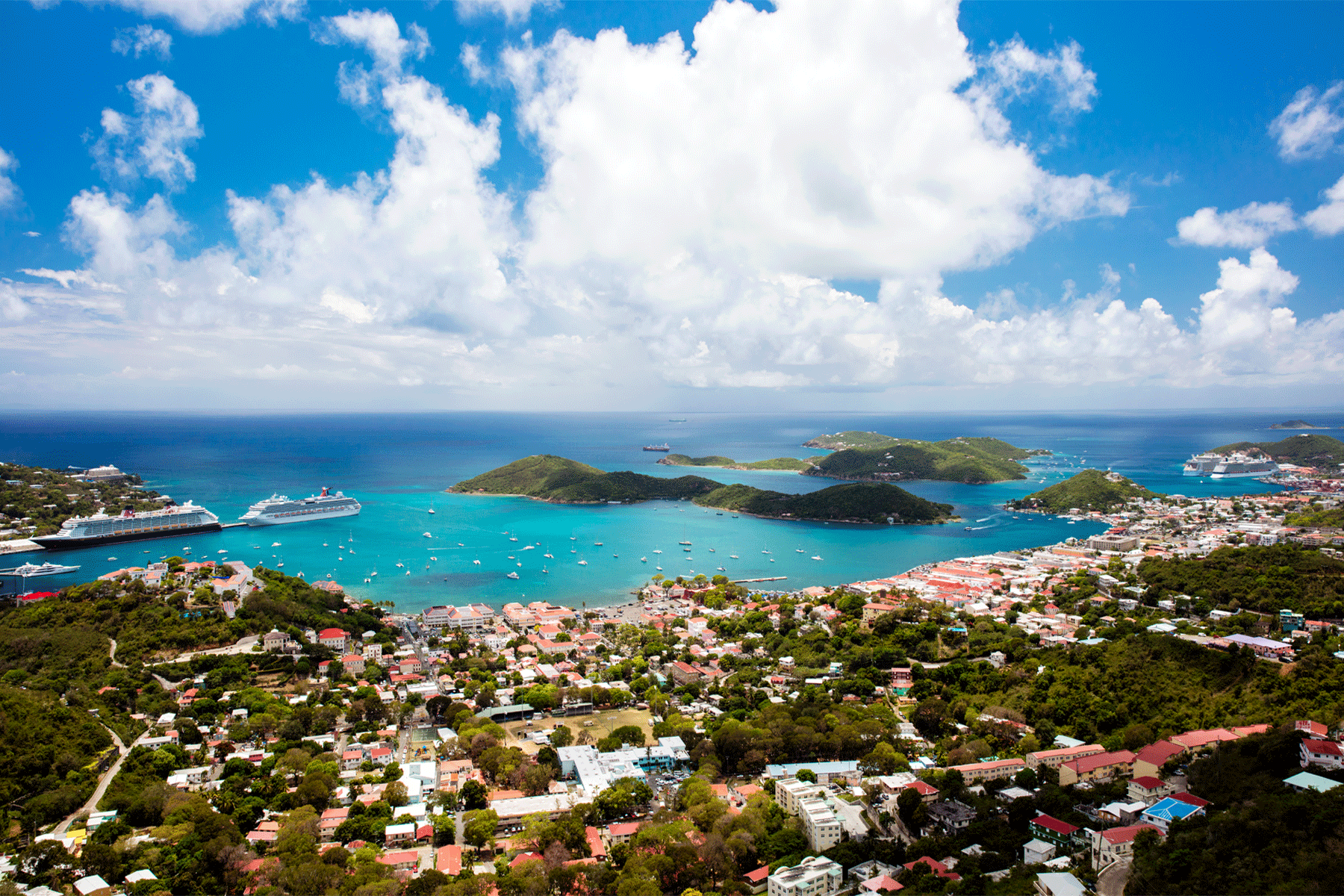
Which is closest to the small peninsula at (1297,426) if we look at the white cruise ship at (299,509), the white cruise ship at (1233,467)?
the white cruise ship at (1233,467)

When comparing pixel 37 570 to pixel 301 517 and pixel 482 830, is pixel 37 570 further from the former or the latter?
pixel 482 830

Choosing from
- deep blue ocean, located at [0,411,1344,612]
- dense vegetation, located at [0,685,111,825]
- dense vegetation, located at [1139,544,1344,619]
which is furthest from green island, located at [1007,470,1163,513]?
dense vegetation, located at [0,685,111,825]

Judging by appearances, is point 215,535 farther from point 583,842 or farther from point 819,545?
point 583,842

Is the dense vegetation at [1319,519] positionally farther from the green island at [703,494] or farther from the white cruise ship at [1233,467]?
the white cruise ship at [1233,467]

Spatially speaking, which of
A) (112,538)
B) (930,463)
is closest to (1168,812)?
(112,538)

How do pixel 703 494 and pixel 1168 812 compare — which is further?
pixel 703 494

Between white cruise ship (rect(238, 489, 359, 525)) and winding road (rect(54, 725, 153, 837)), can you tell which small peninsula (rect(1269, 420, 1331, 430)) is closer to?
white cruise ship (rect(238, 489, 359, 525))

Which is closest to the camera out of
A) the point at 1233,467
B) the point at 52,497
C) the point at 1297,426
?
the point at 52,497
